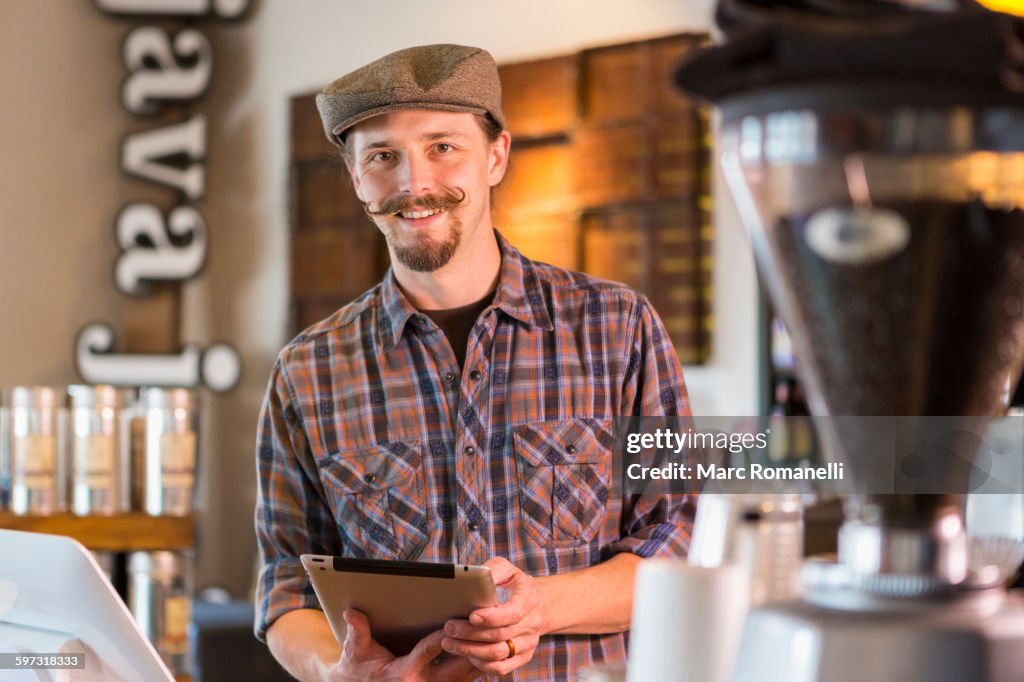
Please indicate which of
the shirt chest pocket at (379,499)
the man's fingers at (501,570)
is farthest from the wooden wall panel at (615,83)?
the man's fingers at (501,570)

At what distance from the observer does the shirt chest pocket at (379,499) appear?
6.32 ft

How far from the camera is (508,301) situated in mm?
1985

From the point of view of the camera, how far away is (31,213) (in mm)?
4984

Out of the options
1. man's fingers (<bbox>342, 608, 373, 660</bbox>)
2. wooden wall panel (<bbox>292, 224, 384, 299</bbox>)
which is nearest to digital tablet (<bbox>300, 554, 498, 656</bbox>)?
man's fingers (<bbox>342, 608, 373, 660</bbox>)

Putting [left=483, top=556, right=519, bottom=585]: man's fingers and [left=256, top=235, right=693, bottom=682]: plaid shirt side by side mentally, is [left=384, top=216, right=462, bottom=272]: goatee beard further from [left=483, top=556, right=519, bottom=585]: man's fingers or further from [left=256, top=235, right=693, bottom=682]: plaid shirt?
[left=483, top=556, right=519, bottom=585]: man's fingers

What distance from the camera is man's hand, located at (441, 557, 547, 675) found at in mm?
1518

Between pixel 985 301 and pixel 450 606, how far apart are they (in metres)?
0.86

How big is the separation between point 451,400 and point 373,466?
0.51 ft

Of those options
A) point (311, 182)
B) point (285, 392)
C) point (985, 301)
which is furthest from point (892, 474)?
point (311, 182)

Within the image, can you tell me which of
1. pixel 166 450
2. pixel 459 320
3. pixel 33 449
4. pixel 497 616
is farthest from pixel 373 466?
pixel 33 449

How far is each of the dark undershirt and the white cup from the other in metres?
1.13

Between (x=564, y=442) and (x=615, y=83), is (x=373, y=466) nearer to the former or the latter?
(x=564, y=442)

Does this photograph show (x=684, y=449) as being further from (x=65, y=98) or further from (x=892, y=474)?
(x=65, y=98)

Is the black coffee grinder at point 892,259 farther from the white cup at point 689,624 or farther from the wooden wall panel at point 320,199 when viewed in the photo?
the wooden wall panel at point 320,199
